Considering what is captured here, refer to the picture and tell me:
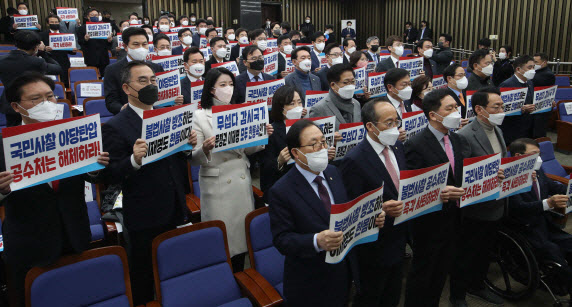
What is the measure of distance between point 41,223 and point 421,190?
2.08m

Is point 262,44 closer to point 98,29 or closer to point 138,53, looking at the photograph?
point 98,29

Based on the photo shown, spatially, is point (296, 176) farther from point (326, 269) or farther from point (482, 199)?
point (482, 199)

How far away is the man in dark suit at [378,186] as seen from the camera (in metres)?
2.44

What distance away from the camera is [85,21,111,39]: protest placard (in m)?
6.99

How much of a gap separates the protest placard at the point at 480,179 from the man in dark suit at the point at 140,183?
5.88 feet

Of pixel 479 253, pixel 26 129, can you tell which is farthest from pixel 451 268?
pixel 26 129

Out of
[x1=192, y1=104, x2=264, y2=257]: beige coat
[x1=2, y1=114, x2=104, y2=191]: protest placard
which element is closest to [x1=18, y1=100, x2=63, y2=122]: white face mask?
[x1=2, y1=114, x2=104, y2=191]: protest placard

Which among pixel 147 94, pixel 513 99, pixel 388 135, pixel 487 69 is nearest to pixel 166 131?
pixel 147 94

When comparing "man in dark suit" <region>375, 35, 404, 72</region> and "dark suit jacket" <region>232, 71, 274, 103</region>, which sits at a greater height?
"man in dark suit" <region>375, 35, 404, 72</region>

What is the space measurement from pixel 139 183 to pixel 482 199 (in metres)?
2.22

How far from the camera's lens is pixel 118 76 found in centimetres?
393

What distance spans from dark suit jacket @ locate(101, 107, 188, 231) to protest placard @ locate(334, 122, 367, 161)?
50.5 inches

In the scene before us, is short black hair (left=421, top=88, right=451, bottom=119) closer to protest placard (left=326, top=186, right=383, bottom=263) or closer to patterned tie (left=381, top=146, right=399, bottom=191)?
patterned tie (left=381, top=146, right=399, bottom=191)

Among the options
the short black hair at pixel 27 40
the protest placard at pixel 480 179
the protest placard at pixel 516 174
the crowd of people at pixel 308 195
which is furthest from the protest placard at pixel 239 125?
the short black hair at pixel 27 40
